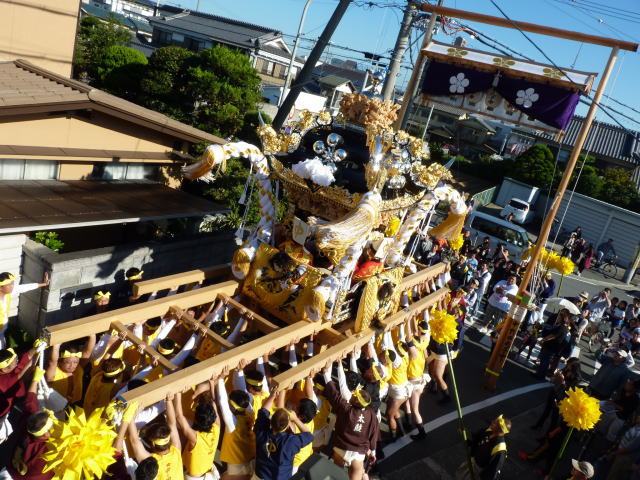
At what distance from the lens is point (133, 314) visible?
15.2 feet

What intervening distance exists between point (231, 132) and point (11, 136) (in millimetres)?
7112

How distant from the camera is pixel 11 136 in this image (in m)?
7.11

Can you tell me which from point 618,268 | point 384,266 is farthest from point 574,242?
point 384,266

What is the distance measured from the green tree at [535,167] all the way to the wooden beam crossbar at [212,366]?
25481 mm

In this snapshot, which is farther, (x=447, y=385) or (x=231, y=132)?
A: (x=231, y=132)

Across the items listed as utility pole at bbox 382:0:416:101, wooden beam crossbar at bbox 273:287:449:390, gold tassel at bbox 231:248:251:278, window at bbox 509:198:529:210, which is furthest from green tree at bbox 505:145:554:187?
gold tassel at bbox 231:248:251:278

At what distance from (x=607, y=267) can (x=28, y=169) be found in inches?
928

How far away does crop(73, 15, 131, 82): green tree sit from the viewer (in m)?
20.7

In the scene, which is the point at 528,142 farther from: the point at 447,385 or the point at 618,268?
the point at 447,385

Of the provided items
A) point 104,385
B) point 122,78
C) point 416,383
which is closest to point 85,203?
point 104,385

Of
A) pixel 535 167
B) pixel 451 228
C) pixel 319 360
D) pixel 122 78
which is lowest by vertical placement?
pixel 319 360

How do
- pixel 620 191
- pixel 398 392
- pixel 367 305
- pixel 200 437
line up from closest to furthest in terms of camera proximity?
pixel 200 437, pixel 367 305, pixel 398 392, pixel 620 191

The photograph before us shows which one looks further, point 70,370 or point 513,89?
point 513,89

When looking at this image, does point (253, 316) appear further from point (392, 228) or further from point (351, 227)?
point (392, 228)
